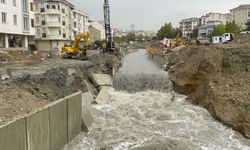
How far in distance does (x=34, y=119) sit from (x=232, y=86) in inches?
455

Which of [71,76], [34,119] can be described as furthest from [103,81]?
[34,119]

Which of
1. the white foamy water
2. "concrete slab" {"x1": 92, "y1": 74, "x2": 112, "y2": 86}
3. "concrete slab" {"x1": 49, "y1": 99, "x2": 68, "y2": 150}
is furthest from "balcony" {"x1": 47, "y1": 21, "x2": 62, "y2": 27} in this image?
"concrete slab" {"x1": 49, "y1": 99, "x2": 68, "y2": 150}

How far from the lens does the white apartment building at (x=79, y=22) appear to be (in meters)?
71.1

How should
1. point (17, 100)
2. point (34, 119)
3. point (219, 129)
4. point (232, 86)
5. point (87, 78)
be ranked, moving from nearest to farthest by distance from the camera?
point (34, 119) < point (17, 100) < point (219, 129) < point (232, 86) < point (87, 78)

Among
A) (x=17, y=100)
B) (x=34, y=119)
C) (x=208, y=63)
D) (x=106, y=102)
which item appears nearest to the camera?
(x=34, y=119)

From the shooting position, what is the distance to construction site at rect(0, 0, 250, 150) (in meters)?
9.09

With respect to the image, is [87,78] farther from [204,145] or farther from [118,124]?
[204,145]

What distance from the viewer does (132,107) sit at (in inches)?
626

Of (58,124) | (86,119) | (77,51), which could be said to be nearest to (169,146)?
(58,124)

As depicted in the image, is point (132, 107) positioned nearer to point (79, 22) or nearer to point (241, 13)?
point (79, 22)

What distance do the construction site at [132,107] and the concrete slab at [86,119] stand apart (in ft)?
0.20

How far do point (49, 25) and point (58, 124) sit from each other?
4952 cm

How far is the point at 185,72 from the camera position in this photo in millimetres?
20438

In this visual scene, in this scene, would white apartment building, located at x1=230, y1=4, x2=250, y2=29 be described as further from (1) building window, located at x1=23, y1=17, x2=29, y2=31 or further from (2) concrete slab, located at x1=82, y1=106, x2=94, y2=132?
(2) concrete slab, located at x1=82, y1=106, x2=94, y2=132
